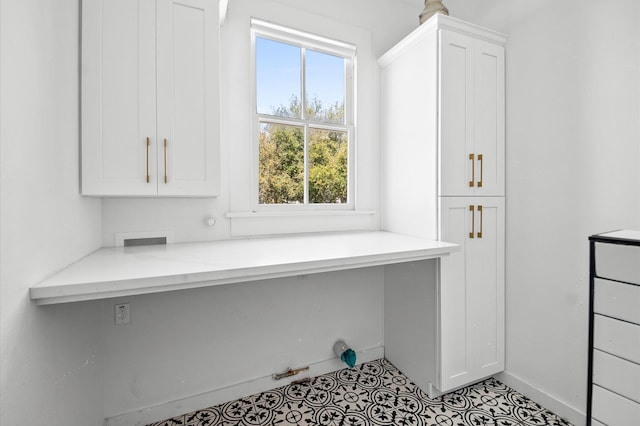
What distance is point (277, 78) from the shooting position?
6.77 ft

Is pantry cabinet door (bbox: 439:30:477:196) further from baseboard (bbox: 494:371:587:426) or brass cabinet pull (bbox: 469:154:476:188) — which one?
baseboard (bbox: 494:371:587:426)

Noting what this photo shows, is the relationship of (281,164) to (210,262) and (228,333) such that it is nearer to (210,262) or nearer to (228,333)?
(210,262)

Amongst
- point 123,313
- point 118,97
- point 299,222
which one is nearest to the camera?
point 118,97

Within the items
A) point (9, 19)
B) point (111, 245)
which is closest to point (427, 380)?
point (111, 245)

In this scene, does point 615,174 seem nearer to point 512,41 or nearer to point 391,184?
point 512,41

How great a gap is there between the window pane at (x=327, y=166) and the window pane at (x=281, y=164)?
89 mm

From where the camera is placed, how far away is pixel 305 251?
1.46m

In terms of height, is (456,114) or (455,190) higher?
(456,114)

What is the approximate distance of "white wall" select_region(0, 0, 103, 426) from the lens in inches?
30.8

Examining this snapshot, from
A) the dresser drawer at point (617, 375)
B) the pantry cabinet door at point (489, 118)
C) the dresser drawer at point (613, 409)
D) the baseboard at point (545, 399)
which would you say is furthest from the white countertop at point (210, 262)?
the baseboard at point (545, 399)

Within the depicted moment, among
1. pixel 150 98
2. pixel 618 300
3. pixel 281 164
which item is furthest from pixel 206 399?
pixel 618 300

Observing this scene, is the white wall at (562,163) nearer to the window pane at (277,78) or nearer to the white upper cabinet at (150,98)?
the window pane at (277,78)

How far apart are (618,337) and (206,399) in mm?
2212

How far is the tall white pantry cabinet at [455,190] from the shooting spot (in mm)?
1769
